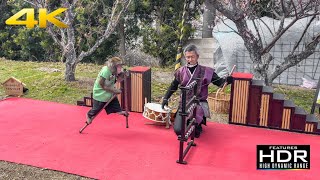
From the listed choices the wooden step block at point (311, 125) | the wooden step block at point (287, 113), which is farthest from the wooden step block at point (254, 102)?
the wooden step block at point (311, 125)

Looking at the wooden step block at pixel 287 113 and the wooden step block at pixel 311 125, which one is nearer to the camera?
the wooden step block at pixel 311 125

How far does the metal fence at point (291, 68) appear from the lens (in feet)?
33.1

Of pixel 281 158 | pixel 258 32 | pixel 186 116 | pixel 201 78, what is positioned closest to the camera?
pixel 281 158

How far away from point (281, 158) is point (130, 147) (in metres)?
2.34

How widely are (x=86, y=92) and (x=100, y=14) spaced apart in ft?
18.2

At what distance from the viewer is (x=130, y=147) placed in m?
5.69

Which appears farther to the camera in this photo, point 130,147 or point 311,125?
point 311,125

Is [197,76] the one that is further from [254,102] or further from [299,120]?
[299,120]

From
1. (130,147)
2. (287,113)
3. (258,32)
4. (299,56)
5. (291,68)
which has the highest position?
(258,32)

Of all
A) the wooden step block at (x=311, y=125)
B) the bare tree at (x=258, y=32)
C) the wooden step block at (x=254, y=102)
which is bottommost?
the wooden step block at (x=311, y=125)

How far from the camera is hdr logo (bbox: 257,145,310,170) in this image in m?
4.71

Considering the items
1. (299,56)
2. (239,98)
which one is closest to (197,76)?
(239,98)

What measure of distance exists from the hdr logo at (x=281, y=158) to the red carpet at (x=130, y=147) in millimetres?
95

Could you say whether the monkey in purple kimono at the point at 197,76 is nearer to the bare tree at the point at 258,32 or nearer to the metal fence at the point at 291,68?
the bare tree at the point at 258,32
